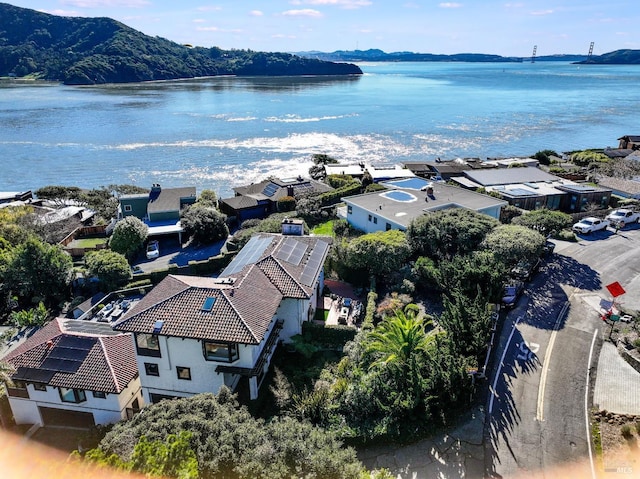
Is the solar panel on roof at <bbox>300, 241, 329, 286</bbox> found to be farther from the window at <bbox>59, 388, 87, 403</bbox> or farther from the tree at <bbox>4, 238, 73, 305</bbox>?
the tree at <bbox>4, 238, 73, 305</bbox>

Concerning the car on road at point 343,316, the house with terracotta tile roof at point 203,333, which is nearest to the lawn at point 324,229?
the car on road at point 343,316

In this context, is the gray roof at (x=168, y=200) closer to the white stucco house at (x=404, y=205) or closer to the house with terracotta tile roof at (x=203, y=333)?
the white stucco house at (x=404, y=205)

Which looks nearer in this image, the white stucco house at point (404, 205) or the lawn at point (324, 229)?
the white stucco house at point (404, 205)

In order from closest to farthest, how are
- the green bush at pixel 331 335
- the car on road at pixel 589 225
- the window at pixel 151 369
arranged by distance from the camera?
1. the window at pixel 151 369
2. the green bush at pixel 331 335
3. the car on road at pixel 589 225

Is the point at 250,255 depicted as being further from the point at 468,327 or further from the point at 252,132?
the point at 252,132

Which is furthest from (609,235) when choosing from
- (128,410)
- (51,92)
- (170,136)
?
(51,92)

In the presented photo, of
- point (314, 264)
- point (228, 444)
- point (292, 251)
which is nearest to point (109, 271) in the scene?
point (292, 251)
